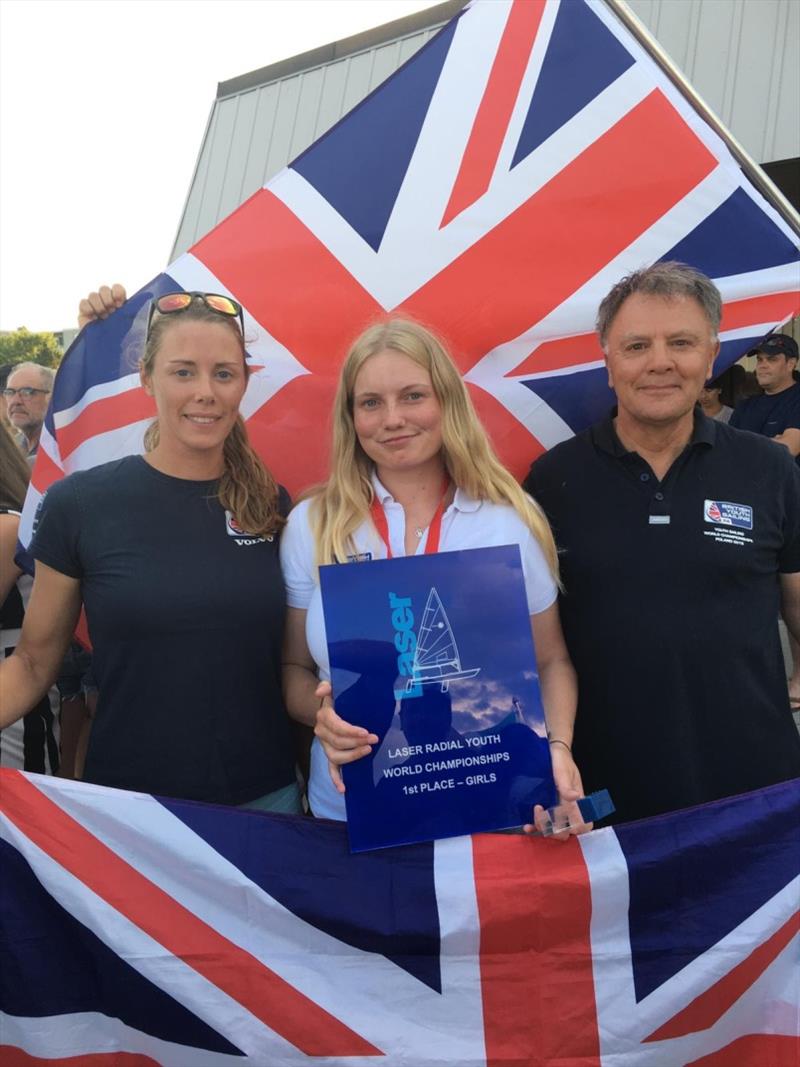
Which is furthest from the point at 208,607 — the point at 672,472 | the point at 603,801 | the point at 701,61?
the point at 701,61

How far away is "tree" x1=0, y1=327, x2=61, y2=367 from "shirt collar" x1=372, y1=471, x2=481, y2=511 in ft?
129

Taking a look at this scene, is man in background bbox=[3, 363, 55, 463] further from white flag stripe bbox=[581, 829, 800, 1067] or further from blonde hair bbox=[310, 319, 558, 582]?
white flag stripe bbox=[581, 829, 800, 1067]

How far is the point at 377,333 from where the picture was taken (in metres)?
2.15

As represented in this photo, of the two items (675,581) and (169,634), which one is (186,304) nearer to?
(169,634)

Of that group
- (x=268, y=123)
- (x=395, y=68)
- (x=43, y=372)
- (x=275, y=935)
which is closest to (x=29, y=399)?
(x=43, y=372)

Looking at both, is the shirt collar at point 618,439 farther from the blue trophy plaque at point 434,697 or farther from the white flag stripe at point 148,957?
the white flag stripe at point 148,957

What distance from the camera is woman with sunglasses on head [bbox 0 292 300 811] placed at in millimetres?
1983

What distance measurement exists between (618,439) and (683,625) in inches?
22.0

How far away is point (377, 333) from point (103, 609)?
0.97 metres

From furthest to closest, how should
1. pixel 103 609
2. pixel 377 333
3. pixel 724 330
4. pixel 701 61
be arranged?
pixel 701 61 < pixel 724 330 < pixel 377 333 < pixel 103 609

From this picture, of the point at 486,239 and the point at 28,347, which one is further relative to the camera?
the point at 28,347

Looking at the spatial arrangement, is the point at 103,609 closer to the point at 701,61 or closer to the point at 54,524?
the point at 54,524

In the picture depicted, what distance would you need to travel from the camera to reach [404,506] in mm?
2123

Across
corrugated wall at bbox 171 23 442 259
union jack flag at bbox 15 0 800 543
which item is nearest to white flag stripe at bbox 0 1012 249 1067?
union jack flag at bbox 15 0 800 543
